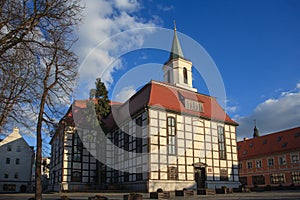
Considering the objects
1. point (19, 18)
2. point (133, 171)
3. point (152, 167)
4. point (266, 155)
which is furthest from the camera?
point (266, 155)

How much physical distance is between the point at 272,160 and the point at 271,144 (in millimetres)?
3096

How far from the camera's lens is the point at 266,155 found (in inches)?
1967

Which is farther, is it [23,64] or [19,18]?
[23,64]

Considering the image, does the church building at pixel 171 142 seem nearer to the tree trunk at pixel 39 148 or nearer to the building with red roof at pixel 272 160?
the tree trunk at pixel 39 148

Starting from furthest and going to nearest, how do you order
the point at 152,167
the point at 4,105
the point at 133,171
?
the point at 133,171 → the point at 152,167 → the point at 4,105

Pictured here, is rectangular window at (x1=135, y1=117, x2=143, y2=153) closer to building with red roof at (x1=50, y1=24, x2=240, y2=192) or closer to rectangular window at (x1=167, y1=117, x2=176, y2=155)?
building with red roof at (x1=50, y1=24, x2=240, y2=192)

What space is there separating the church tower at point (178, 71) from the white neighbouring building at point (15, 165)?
27.5 metres

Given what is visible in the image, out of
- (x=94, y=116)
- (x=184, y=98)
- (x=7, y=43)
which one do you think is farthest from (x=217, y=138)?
(x=7, y=43)

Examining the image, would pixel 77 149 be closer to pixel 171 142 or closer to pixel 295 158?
pixel 171 142

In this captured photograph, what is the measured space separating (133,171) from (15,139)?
32.0 metres

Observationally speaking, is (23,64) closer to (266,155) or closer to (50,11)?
(50,11)

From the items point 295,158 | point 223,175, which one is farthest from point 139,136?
point 295,158

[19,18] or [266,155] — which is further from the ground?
[19,18]

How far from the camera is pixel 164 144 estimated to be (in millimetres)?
28344
